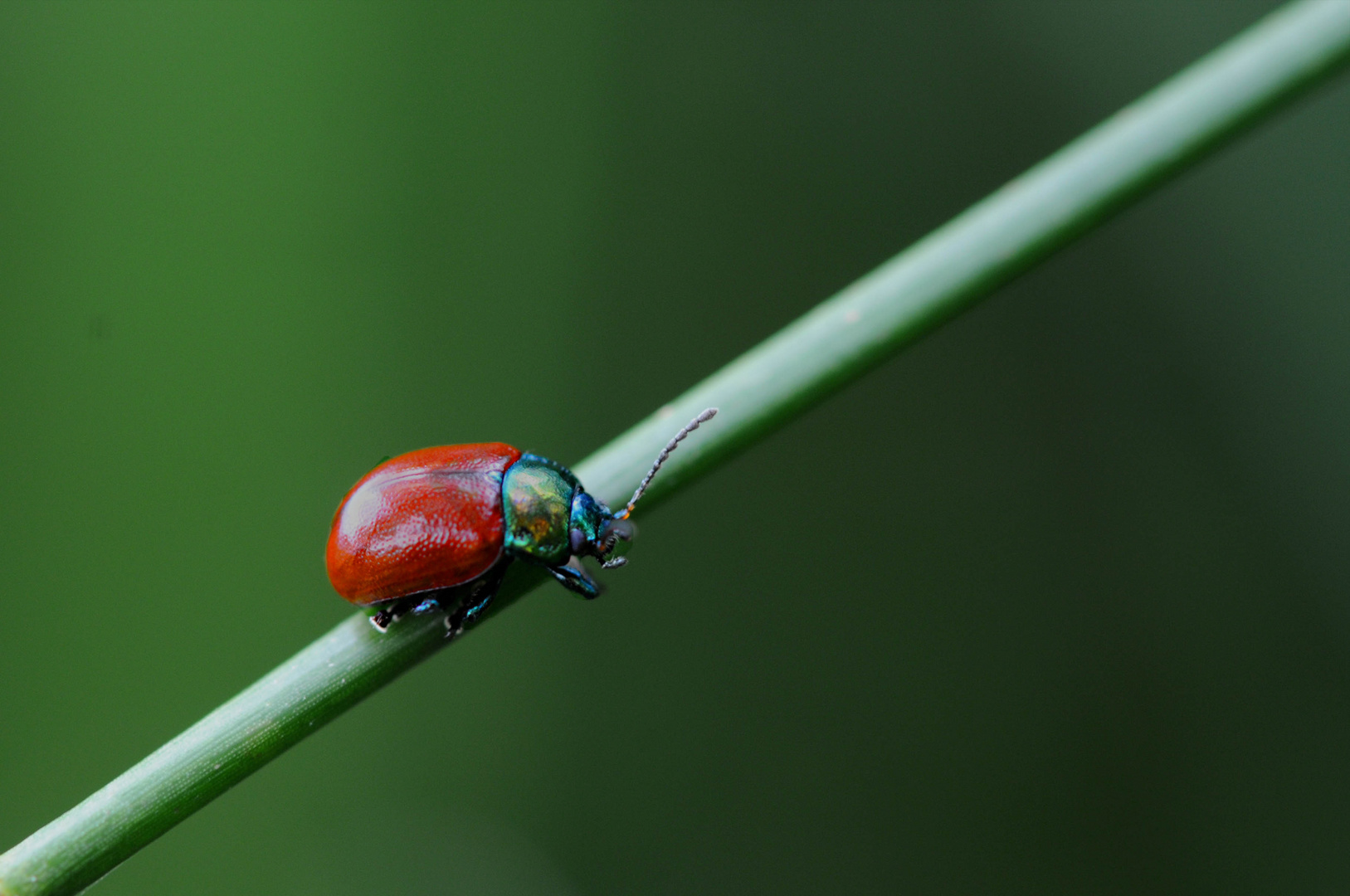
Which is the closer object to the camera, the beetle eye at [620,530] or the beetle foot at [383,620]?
the beetle foot at [383,620]

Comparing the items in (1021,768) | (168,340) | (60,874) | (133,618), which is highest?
(168,340)

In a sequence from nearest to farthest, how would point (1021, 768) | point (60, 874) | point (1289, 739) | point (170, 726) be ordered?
point (60, 874), point (170, 726), point (1289, 739), point (1021, 768)

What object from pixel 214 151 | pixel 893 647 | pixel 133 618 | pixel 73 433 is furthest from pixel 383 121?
pixel 893 647

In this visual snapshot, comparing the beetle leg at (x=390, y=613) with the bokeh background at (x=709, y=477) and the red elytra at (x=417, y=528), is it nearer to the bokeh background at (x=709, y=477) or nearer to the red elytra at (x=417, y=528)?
the red elytra at (x=417, y=528)

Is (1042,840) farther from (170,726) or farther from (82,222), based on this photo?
(82,222)

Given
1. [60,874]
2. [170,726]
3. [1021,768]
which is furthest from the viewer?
[1021,768]

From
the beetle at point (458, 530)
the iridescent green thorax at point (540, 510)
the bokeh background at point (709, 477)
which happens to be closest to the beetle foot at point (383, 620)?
the beetle at point (458, 530)

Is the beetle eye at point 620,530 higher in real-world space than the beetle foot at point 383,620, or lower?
higher
